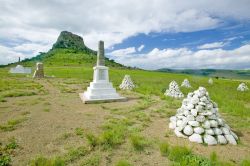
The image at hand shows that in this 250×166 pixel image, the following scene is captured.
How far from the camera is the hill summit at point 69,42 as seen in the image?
547 feet

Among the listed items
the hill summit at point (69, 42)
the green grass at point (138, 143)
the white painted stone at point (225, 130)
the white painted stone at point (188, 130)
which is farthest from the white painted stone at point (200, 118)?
the hill summit at point (69, 42)

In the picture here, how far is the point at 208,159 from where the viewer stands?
5859mm

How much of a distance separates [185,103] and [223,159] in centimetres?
311

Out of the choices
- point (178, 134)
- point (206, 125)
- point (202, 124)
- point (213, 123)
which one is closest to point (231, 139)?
point (213, 123)

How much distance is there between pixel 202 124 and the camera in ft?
24.6

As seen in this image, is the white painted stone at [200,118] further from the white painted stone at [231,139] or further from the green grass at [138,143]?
the green grass at [138,143]

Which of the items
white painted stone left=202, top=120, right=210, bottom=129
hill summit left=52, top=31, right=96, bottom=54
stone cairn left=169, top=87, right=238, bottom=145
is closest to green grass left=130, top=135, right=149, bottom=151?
stone cairn left=169, top=87, right=238, bottom=145

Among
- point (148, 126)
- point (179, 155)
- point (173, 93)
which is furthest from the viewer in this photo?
point (173, 93)

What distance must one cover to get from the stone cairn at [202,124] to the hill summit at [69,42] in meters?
161

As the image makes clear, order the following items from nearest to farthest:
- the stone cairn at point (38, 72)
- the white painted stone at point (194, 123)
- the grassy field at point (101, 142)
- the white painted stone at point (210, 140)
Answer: the grassy field at point (101, 142) → the white painted stone at point (210, 140) → the white painted stone at point (194, 123) → the stone cairn at point (38, 72)

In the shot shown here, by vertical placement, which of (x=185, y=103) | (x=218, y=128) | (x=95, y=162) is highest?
(x=185, y=103)

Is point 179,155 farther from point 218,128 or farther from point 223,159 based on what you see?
point 218,128

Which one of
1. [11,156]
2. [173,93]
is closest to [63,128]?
[11,156]

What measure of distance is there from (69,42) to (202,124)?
18259cm
